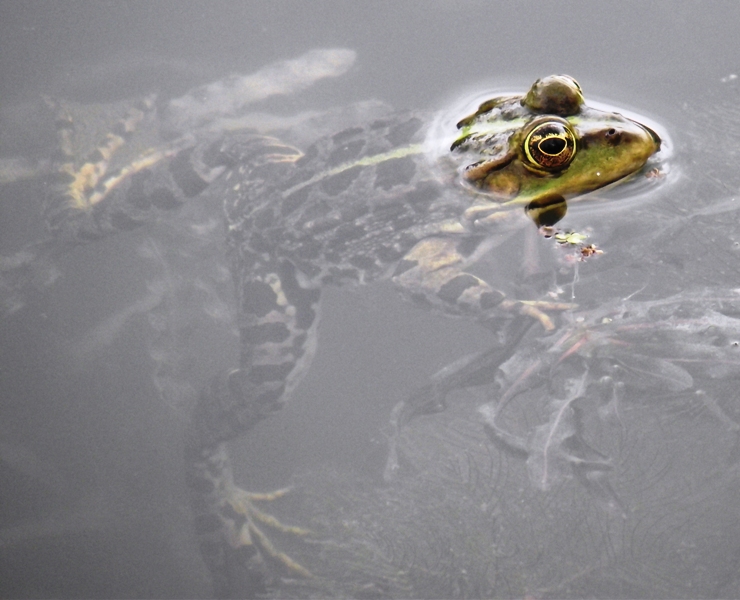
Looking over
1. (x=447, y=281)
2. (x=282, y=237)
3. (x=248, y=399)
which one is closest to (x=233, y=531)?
(x=248, y=399)

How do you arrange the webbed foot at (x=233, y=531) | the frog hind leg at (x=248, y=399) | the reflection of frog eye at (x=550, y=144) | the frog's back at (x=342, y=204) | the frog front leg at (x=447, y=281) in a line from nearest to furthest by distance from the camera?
1. the reflection of frog eye at (x=550, y=144)
2. the frog front leg at (x=447, y=281)
3. the frog's back at (x=342, y=204)
4. the webbed foot at (x=233, y=531)
5. the frog hind leg at (x=248, y=399)

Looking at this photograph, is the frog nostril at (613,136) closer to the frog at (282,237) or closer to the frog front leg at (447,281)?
the frog at (282,237)

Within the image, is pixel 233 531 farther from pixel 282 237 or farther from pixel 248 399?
pixel 282 237

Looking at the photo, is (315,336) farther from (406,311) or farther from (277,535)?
(277,535)

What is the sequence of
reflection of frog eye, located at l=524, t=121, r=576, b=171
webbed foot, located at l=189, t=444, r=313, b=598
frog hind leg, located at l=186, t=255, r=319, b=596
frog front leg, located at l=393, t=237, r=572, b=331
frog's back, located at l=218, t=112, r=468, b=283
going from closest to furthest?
1. reflection of frog eye, located at l=524, t=121, r=576, b=171
2. frog front leg, located at l=393, t=237, r=572, b=331
3. frog's back, located at l=218, t=112, r=468, b=283
4. webbed foot, located at l=189, t=444, r=313, b=598
5. frog hind leg, located at l=186, t=255, r=319, b=596

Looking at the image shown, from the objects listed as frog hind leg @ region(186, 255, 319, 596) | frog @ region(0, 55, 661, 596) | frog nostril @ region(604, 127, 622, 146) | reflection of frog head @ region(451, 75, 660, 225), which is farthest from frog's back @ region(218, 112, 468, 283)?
frog nostril @ region(604, 127, 622, 146)

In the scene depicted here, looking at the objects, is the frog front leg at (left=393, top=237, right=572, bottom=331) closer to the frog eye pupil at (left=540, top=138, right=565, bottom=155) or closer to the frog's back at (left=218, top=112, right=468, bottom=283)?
the frog's back at (left=218, top=112, right=468, bottom=283)

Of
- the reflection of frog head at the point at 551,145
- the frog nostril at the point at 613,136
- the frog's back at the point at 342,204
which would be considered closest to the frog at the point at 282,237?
the frog's back at the point at 342,204
